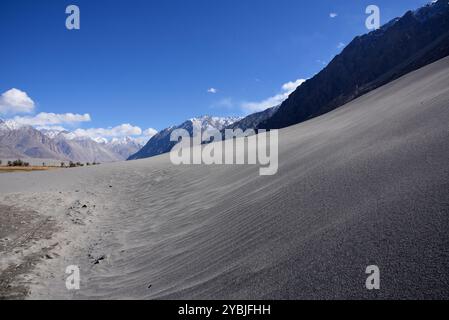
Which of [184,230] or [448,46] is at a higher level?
[448,46]

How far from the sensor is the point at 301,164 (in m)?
7.88

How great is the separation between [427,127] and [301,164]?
9.17ft

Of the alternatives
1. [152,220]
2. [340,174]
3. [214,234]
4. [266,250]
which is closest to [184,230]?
[214,234]

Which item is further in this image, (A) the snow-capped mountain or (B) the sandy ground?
(A) the snow-capped mountain

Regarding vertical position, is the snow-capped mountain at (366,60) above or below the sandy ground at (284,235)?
above

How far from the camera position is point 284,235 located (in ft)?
14.0

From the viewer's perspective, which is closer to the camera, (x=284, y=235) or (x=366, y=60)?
(x=284, y=235)

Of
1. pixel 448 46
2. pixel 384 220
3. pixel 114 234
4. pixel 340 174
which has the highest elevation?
pixel 448 46

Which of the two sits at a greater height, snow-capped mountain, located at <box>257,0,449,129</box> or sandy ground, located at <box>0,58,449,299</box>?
snow-capped mountain, located at <box>257,0,449,129</box>

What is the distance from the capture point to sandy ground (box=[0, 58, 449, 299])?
3010 mm

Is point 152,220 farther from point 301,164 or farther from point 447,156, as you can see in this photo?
point 447,156

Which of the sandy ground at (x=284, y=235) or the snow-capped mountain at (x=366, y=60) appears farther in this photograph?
the snow-capped mountain at (x=366, y=60)

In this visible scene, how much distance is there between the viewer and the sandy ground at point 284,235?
9.87 ft

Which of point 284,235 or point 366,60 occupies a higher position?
point 366,60
